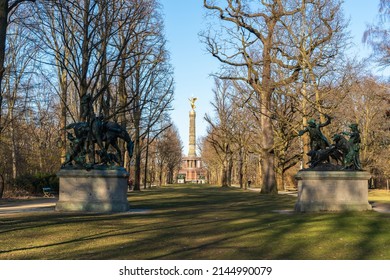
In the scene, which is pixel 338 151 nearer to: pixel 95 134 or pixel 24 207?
pixel 95 134

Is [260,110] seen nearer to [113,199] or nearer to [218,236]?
[113,199]

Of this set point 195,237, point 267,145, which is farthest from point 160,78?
point 195,237

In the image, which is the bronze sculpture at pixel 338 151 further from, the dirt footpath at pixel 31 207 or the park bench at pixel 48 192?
the park bench at pixel 48 192

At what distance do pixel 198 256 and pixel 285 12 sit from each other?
80.4 feet

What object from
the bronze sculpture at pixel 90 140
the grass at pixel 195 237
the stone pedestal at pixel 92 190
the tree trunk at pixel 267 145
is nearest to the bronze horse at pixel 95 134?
the bronze sculpture at pixel 90 140

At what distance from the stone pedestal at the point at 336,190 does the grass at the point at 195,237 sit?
2.01 meters

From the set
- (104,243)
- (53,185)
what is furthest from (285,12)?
(104,243)

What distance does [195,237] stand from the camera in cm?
1112

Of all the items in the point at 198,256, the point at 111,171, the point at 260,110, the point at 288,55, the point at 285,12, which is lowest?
the point at 198,256

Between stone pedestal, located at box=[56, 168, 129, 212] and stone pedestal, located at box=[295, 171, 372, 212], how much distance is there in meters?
7.22

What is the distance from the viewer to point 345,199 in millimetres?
17750

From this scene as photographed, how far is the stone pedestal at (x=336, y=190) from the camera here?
58.0 feet

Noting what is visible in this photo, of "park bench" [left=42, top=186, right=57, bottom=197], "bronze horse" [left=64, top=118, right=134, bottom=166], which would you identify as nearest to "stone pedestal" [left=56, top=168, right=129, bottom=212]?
"bronze horse" [left=64, top=118, right=134, bottom=166]

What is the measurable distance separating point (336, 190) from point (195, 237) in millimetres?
8550
